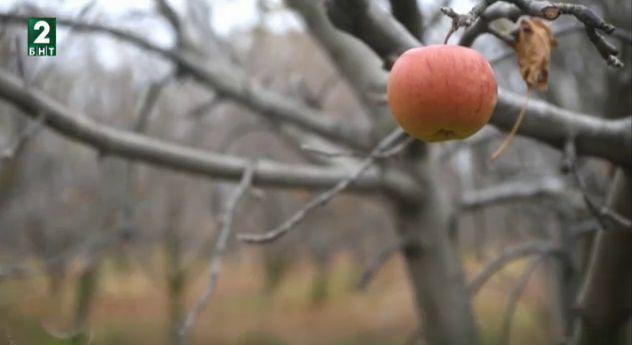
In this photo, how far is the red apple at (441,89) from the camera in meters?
1.10

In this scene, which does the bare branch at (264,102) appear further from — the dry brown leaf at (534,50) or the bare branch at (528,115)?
the dry brown leaf at (534,50)

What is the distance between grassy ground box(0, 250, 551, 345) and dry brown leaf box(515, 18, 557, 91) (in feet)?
27.8

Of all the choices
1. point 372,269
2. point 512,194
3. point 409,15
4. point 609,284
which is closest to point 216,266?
point 372,269

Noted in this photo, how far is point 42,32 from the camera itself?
266cm

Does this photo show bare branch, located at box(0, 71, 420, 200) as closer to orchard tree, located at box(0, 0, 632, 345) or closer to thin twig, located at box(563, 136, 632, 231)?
orchard tree, located at box(0, 0, 632, 345)

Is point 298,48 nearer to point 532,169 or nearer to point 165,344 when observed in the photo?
point 165,344

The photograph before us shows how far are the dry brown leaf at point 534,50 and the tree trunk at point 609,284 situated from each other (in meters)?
0.57

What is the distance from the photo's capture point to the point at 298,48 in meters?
11.9

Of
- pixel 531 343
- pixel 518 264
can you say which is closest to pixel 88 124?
pixel 531 343

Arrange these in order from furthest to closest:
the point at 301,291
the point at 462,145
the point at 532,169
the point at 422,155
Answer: the point at 301,291 → the point at 532,169 → the point at 462,145 → the point at 422,155

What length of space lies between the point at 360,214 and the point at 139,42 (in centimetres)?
1304

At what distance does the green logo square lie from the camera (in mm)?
2582

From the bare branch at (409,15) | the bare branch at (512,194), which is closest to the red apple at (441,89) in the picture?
the bare branch at (409,15)

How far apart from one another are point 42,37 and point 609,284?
7.45ft
